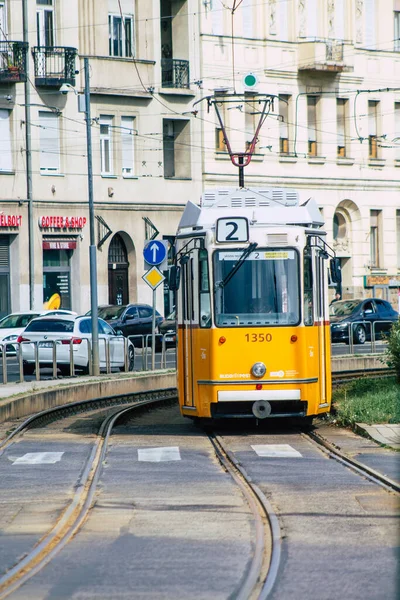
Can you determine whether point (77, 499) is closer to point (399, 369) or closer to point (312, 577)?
point (312, 577)

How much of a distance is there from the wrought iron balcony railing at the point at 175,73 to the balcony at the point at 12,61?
6589 mm

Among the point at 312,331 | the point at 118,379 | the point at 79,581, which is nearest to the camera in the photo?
the point at 79,581

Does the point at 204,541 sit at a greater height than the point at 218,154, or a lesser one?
lesser

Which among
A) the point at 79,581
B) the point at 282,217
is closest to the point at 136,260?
the point at 282,217

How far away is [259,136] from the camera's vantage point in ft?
181

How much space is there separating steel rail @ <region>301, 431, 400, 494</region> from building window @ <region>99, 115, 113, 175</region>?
32.7 metres

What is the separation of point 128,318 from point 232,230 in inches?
1038

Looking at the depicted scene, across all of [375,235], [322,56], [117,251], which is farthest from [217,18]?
[375,235]

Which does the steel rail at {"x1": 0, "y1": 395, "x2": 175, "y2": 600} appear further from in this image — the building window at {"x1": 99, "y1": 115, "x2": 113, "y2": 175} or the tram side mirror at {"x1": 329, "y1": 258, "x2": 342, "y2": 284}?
the building window at {"x1": 99, "y1": 115, "x2": 113, "y2": 175}

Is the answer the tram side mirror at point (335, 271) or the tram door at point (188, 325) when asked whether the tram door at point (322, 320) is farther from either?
the tram door at point (188, 325)

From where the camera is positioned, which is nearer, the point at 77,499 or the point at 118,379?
the point at 77,499

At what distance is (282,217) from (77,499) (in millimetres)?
7639

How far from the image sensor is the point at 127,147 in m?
51.6

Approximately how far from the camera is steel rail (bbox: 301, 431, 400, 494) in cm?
1303
